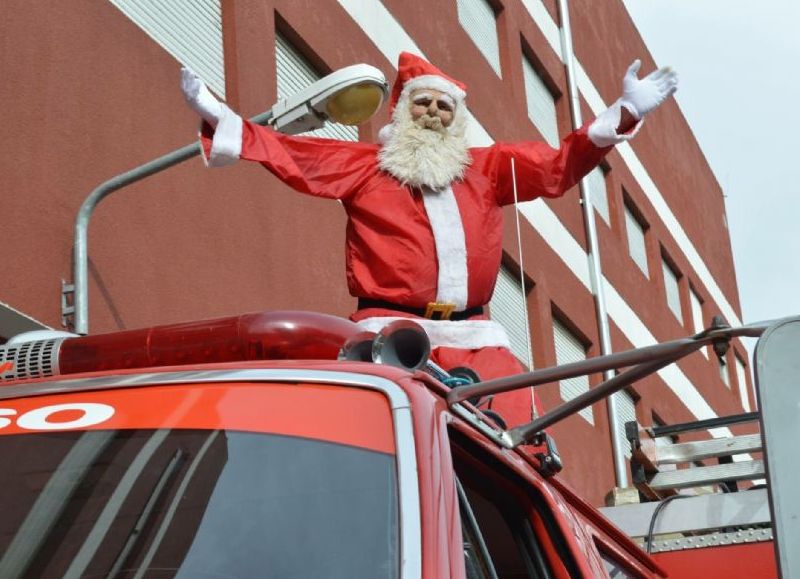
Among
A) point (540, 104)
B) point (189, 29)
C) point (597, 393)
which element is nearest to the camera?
point (597, 393)

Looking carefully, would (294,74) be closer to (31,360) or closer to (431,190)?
(431,190)

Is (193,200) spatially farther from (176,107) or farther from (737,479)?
(737,479)

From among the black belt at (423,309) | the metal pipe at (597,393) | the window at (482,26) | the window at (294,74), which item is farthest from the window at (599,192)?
the metal pipe at (597,393)

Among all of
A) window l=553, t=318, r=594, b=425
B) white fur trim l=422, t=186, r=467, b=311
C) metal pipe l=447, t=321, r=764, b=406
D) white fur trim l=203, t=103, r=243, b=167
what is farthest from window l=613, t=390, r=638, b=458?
metal pipe l=447, t=321, r=764, b=406

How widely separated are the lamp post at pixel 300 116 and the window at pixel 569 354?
8.35 metres

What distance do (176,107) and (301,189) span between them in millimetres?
3249

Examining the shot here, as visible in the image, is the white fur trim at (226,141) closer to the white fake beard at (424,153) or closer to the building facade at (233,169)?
the white fake beard at (424,153)

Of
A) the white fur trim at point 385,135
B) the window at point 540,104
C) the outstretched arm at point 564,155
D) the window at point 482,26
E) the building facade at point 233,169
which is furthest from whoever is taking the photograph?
the window at point 540,104

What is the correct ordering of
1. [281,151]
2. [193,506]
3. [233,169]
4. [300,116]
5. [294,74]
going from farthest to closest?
[294,74] → [233,169] → [300,116] → [281,151] → [193,506]

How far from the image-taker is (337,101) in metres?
6.52

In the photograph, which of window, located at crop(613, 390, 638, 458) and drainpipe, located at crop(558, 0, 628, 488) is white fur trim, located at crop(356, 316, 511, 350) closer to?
drainpipe, located at crop(558, 0, 628, 488)

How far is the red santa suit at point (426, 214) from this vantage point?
17.7ft

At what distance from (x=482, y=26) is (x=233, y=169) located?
6588 millimetres

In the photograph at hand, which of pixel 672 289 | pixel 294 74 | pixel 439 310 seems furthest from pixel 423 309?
pixel 672 289
